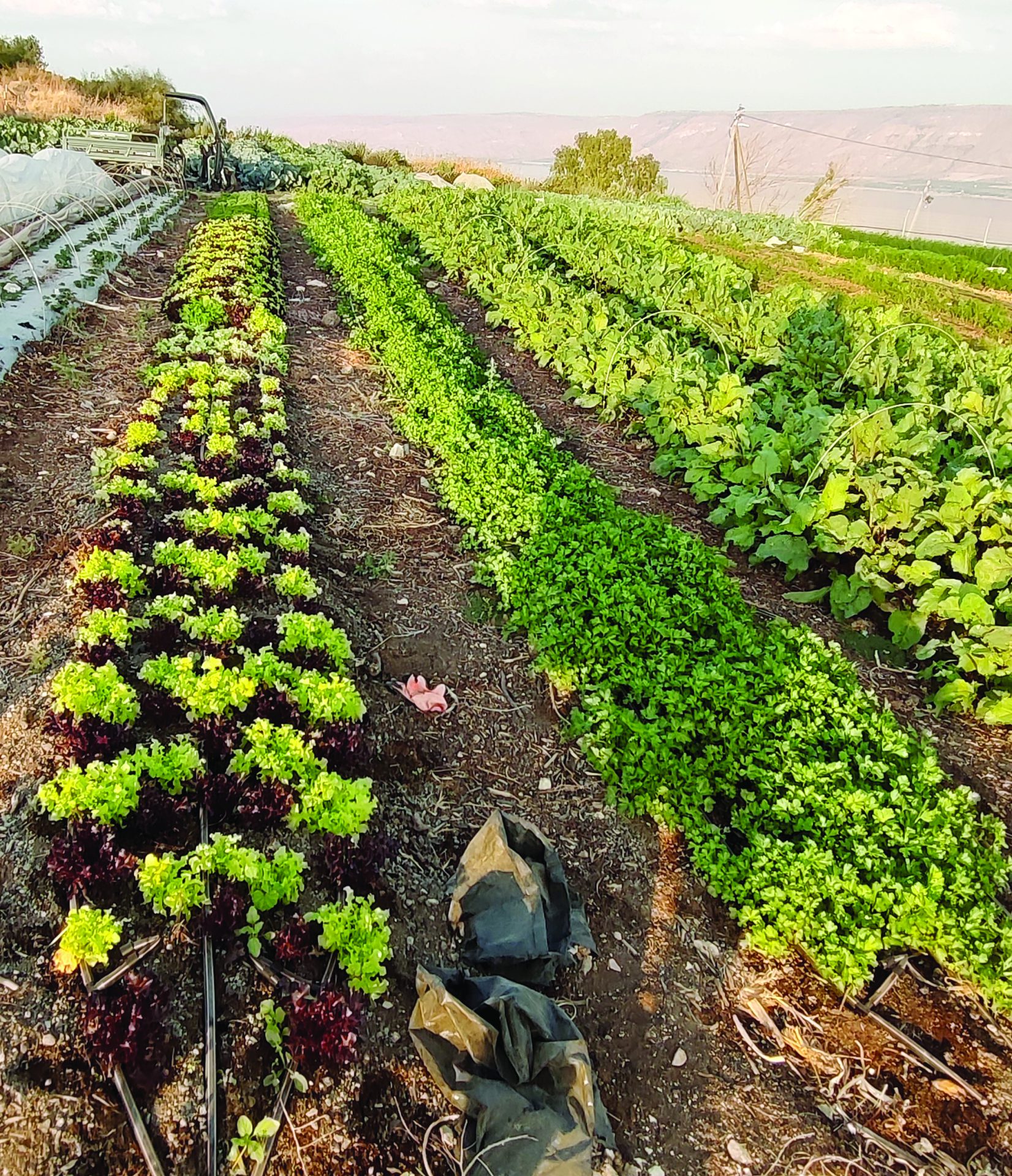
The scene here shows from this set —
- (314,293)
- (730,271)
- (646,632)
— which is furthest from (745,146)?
(646,632)

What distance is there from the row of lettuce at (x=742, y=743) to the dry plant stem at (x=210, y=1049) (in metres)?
1.82

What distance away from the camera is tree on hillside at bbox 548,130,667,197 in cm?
3638

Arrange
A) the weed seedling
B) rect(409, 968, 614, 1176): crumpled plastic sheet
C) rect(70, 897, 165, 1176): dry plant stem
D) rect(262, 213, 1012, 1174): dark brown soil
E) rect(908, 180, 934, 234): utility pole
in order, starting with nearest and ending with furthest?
1. rect(70, 897, 165, 1176): dry plant stem
2. rect(409, 968, 614, 1176): crumpled plastic sheet
3. rect(262, 213, 1012, 1174): dark brown soil
4. the weed seedling
5. rect(908, 180, 934, 234): utility pole

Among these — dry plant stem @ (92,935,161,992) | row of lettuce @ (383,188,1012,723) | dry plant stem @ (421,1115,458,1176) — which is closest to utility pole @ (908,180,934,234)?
row of lettuce @ (383,188,1012,723)

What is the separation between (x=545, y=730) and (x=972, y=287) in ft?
55.3

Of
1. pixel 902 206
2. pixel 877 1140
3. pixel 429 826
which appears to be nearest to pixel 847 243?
pixel 902 206

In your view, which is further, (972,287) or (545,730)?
(972,287)

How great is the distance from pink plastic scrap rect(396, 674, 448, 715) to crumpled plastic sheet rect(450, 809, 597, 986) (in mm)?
1066

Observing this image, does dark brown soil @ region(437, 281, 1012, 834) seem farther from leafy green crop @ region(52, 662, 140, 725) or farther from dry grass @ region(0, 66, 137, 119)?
dry grass @ region(0, 66, 137, 119)

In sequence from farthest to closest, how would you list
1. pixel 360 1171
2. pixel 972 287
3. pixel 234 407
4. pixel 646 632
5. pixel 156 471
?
pixel 972 287
pixel 234 407
pixel 156 471
pixel 646 632
pixel 360 1171

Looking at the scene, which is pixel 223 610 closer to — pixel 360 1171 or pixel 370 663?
pixel 370 663

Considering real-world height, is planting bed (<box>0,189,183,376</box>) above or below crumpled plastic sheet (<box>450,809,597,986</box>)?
above

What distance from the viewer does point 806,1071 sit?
104 inches

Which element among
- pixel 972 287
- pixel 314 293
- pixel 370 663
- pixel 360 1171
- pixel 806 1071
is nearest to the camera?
pixel 360 1171
